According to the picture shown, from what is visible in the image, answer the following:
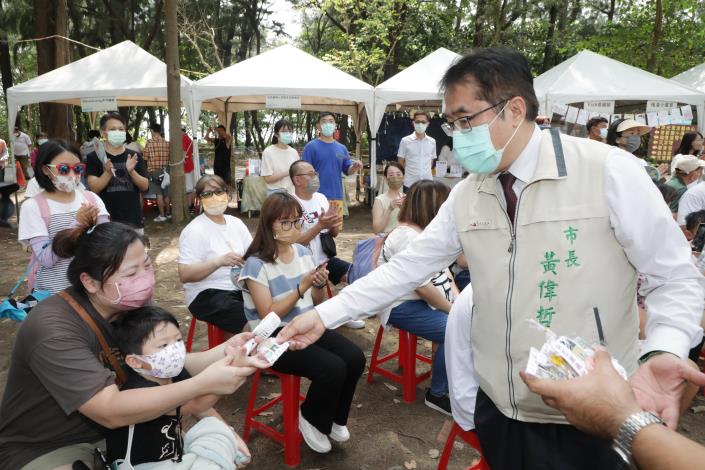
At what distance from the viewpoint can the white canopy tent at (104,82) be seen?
29.9 feet

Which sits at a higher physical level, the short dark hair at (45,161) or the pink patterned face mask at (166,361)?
the short dark hair at (45,161)

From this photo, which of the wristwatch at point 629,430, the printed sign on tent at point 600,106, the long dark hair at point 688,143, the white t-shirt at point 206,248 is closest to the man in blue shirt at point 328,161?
the white t-shirt at point 206,248

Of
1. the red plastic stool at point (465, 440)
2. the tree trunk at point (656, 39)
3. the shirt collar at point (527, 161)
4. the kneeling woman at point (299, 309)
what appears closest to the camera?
the shirt collar at point (527, 161)

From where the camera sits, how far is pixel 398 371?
4238mm

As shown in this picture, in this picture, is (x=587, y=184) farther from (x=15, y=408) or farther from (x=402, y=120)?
(x=402, y=120)

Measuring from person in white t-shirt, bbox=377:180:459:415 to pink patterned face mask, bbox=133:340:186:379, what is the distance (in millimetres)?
1588

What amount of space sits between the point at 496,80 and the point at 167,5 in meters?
8.74

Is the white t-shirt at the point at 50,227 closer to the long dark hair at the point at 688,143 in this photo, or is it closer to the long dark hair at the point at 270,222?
the long dark hair at the point at 270,222

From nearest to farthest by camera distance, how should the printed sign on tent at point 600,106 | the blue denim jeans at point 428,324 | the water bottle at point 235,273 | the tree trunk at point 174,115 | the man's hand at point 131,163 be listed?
the blue denim jeans at point 428,324
the water bottle at point 235,273
the man's hand at point 131,163
the tree trunk at point 174,115
the printed sign on tent at point 600,106

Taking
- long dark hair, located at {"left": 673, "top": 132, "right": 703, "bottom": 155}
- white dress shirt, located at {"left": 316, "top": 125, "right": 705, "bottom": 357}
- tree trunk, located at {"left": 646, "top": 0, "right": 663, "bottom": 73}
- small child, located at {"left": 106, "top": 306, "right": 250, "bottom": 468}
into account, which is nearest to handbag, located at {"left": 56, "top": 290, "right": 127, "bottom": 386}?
small child, located at {"left": 106, "top": 306, "right": 250, "bottom": 468}

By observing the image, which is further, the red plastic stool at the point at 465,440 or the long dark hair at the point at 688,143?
the long dark hair at the point at 688,143

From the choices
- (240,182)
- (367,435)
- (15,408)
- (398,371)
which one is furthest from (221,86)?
(15,408)

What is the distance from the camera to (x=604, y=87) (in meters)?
9.97

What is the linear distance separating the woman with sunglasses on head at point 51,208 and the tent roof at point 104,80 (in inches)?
246
